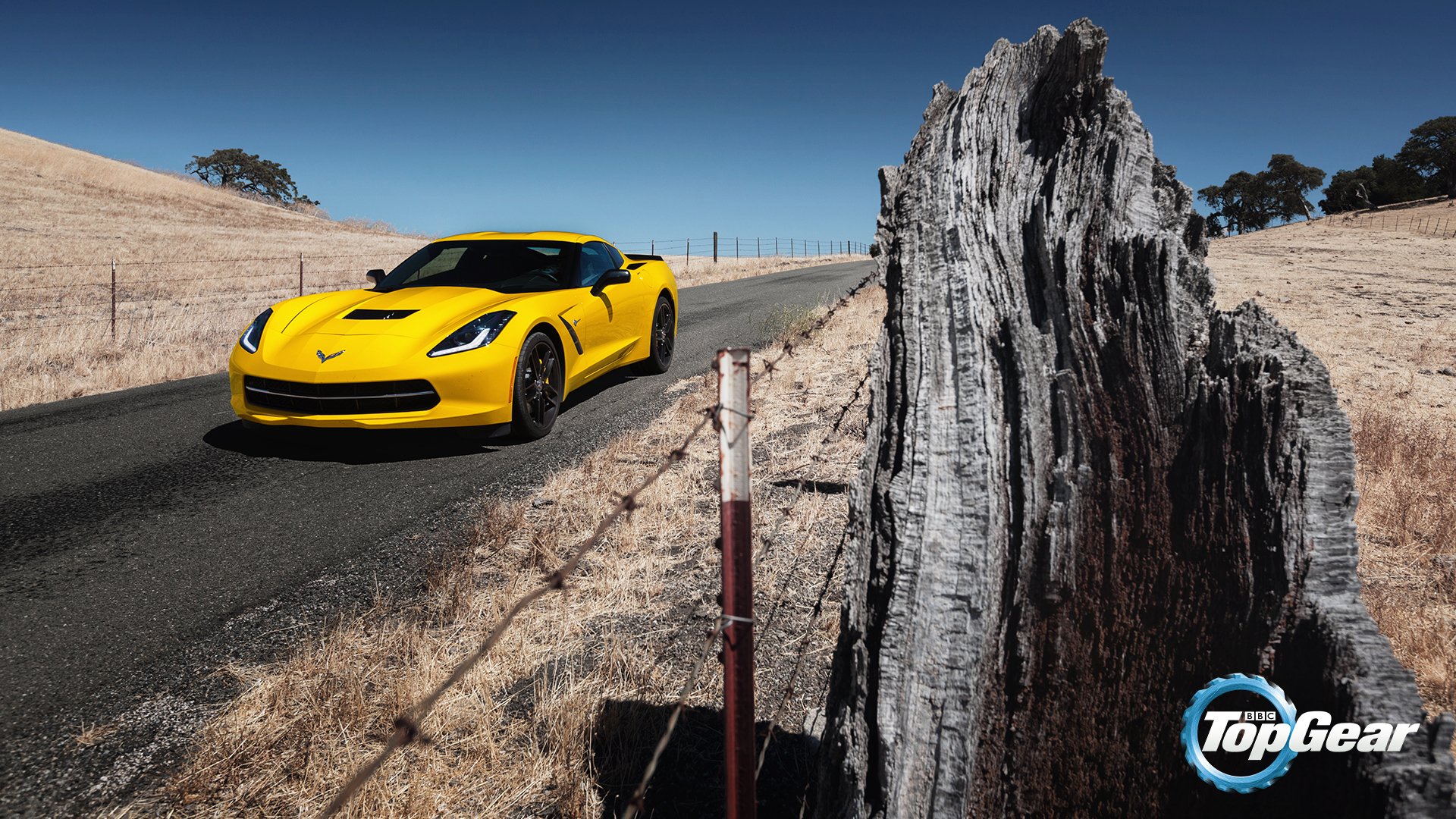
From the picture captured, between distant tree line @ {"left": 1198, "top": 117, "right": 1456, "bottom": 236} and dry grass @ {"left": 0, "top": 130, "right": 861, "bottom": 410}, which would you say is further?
distant tree line @ {"left": 1198, "top": 117, "right": 1456, "bottom": 236}

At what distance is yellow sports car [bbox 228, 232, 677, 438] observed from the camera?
5.08m

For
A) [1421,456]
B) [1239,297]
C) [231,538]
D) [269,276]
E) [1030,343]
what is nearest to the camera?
[1030,343]

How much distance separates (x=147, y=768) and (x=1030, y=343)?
8.62 feet

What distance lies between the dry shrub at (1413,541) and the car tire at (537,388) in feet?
15.3

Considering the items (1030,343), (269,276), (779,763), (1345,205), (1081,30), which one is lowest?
(779,763)

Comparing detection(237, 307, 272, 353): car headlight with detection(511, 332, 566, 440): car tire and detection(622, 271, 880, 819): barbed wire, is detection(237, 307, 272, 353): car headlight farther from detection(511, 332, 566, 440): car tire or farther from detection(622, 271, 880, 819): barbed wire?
detection(622, 271, 880, 819): barbed wire

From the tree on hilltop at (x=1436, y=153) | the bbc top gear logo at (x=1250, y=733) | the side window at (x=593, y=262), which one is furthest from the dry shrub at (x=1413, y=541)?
the tree on hilltop at (x=1436, y=153)

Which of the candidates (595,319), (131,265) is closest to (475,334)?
(595,319)

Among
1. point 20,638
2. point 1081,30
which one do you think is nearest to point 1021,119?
point 1081,30

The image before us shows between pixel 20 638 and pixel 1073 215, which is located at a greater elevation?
pixel 1073 215

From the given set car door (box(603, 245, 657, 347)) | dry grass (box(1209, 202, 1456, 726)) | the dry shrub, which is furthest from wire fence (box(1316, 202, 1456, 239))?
car door (box(603, 245, 657, 347))

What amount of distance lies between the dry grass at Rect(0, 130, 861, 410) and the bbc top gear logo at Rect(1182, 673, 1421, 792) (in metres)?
9.22

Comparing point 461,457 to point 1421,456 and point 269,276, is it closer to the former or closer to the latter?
point 1421,456

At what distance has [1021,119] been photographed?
1.97 meters
